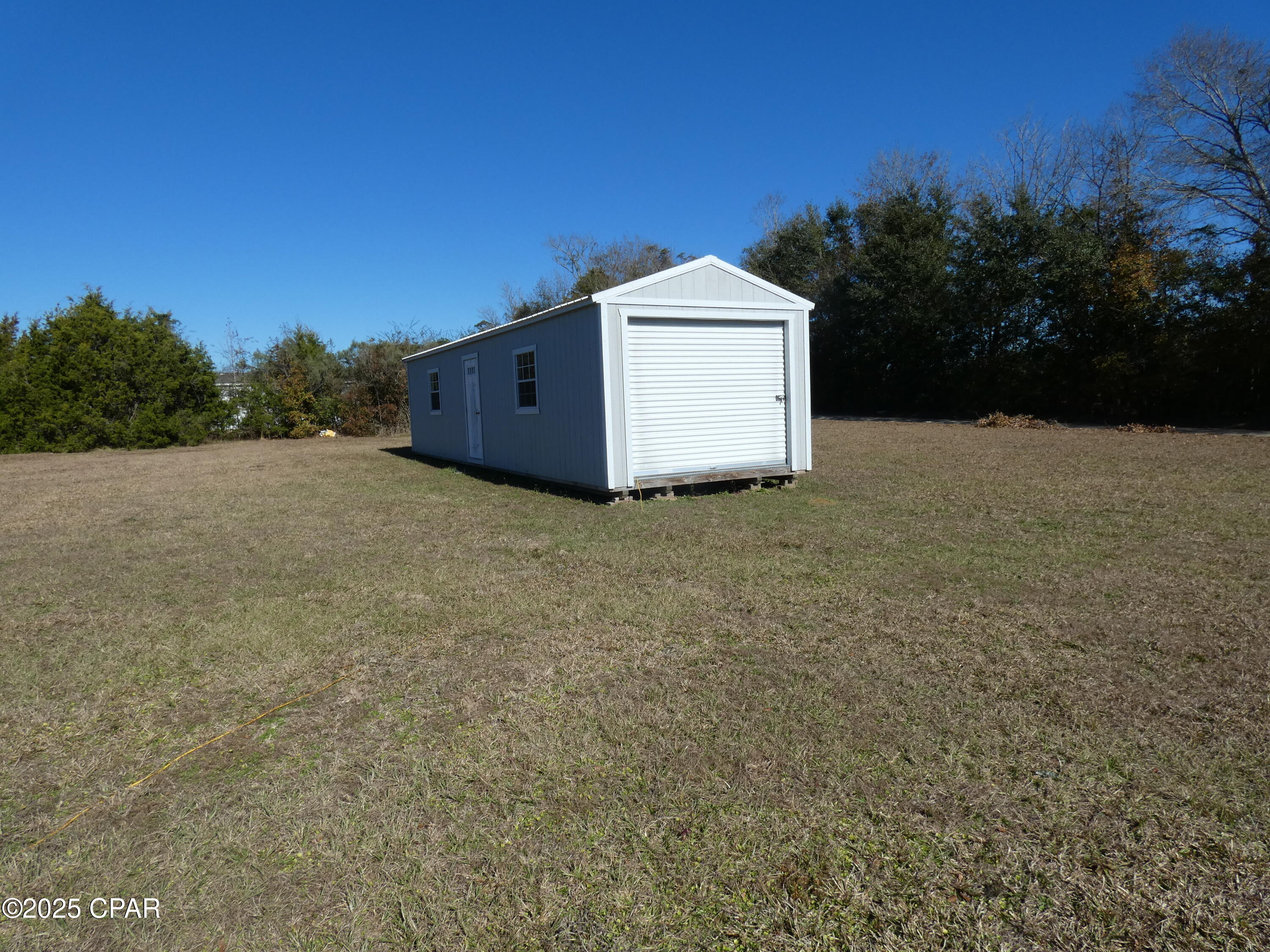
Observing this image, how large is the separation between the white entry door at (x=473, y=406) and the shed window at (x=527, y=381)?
1917mm

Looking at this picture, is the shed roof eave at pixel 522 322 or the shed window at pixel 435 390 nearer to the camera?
the shed roof eave at pixel 522 322

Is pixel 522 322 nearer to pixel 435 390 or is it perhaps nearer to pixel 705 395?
pixel 705 395

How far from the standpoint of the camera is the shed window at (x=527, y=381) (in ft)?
34.9

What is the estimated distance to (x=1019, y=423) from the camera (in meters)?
18.9

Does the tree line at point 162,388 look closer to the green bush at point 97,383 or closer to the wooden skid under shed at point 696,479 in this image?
the green bush at point 97,383

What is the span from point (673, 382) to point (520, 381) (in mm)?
2977

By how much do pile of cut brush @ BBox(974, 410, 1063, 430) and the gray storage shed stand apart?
10.7m

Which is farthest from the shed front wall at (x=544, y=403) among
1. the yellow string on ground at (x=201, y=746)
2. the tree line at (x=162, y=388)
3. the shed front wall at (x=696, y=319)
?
the tree line at (x=162, y=388)

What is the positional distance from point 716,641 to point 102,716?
2.82m

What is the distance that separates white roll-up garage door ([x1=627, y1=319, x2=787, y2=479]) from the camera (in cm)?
895

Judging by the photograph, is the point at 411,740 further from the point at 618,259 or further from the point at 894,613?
the point at 618,259

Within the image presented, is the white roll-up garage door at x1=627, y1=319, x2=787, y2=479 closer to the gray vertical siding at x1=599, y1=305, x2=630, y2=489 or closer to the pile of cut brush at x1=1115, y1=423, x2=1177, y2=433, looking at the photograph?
the gray vertical siding at x1=599, y1=305, x2=630, y2=489

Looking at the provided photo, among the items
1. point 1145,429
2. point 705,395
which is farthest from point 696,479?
point 1145,429

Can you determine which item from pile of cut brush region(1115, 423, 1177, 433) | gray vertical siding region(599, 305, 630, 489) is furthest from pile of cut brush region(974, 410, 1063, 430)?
gray vertical siding region(599, 305, 630, 489)
